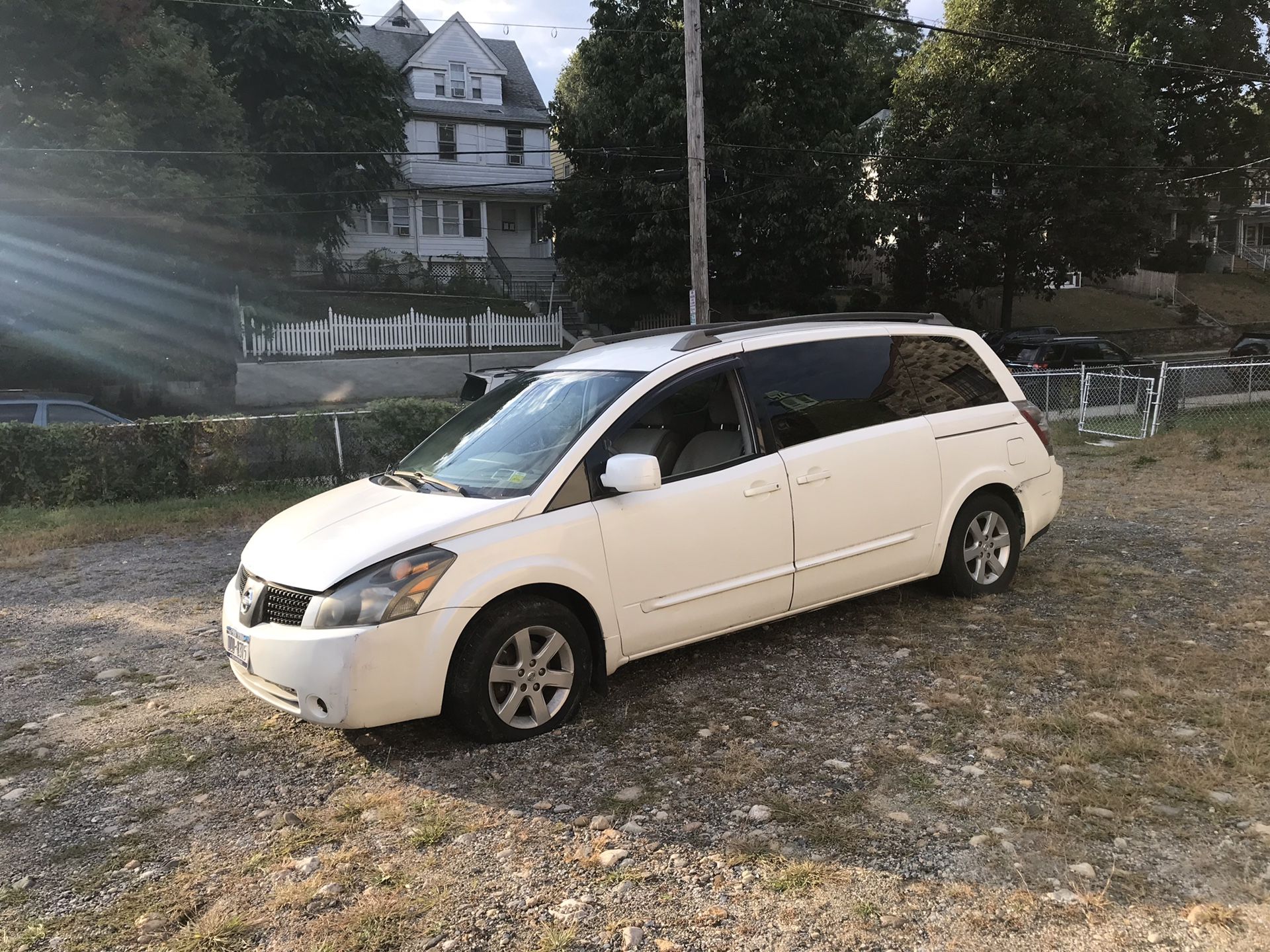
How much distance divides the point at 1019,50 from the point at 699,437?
27.3 metres

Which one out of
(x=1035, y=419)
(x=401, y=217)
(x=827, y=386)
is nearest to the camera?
(x=827, y=386)

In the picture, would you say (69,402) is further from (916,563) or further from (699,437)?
(916,563)

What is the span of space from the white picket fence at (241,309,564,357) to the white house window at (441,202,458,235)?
8902mm

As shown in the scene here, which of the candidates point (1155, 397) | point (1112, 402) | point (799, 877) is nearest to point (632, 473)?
point (799, 877)

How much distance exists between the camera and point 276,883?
9.75 ft

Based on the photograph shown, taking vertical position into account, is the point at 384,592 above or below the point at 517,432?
below

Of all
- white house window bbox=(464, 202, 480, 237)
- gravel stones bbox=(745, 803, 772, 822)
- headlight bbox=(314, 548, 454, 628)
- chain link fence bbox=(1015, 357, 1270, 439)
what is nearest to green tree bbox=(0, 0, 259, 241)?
white house window bbox=(464, 202, 480, 237)

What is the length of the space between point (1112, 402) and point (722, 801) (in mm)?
13646

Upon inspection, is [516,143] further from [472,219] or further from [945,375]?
[945,375]

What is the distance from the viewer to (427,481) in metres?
4.43

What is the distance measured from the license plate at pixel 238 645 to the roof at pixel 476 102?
106 feet

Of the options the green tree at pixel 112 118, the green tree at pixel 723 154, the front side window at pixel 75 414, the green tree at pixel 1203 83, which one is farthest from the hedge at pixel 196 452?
the green tree at pixel 1203 83

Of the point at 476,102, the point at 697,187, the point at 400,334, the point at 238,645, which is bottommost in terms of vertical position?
the point at 238,645

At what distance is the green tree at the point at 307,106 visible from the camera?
2498cm
